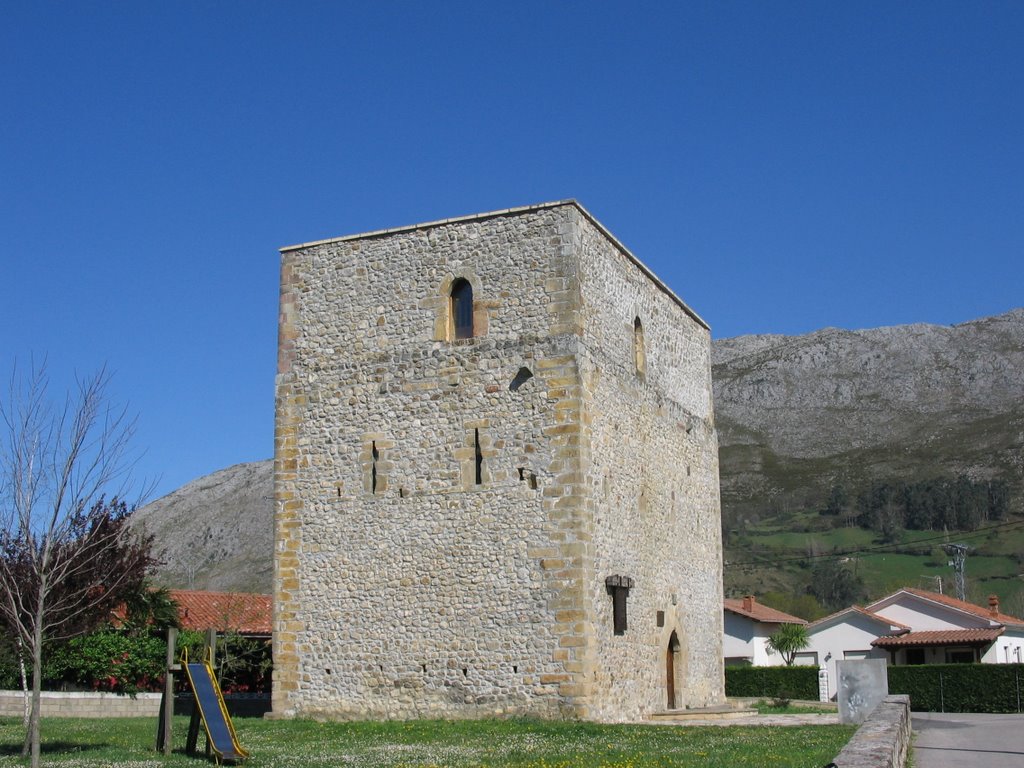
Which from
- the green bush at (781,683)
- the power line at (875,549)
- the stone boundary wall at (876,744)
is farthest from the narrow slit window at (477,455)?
the power line at (875,549)

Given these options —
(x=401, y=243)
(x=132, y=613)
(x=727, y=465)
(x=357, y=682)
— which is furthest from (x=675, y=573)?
(x=727, y=465)

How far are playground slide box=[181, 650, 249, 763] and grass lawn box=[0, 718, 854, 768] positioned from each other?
0.31 m

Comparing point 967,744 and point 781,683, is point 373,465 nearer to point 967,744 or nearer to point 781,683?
point 967,744

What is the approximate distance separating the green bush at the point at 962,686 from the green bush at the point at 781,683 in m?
2.60

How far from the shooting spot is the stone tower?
1950cm

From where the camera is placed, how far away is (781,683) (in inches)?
1524

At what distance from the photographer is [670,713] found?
21703 millimetres

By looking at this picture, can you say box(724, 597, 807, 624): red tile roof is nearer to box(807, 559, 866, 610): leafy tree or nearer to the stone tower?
the stone tower

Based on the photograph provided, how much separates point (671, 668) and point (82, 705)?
12.5 metres

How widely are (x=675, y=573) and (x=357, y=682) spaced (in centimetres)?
715

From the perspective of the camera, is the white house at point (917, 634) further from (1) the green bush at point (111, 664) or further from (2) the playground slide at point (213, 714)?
(2) the playground slide at point (213, 714)

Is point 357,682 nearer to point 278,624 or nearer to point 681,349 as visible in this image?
point 278,624

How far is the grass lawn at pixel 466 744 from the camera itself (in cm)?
1308

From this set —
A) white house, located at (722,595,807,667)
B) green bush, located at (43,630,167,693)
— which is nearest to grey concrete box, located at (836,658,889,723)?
green bush, located at (43,630,167,693)
